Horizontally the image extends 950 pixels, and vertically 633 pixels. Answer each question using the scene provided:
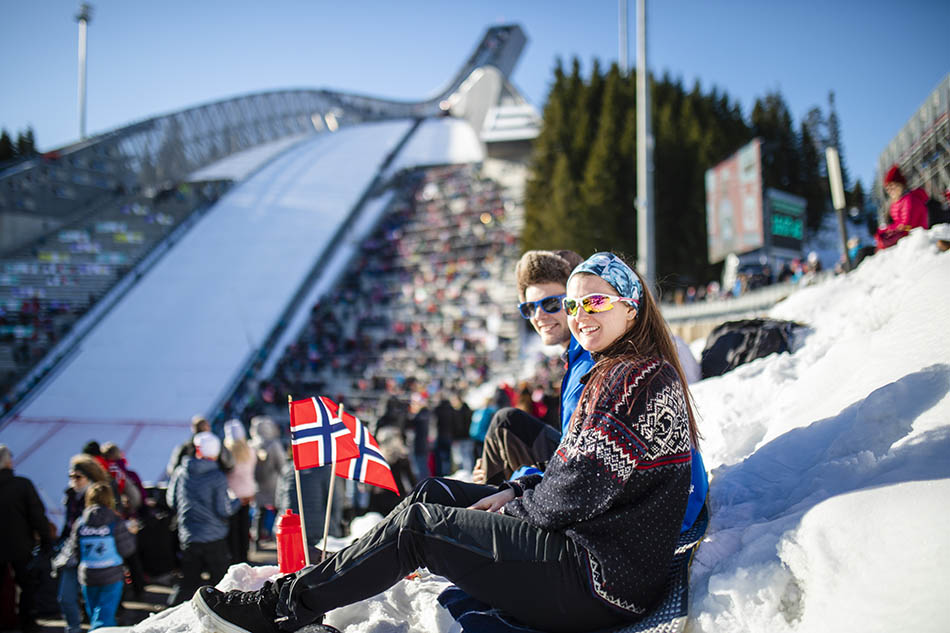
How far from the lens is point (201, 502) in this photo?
4.48 meters

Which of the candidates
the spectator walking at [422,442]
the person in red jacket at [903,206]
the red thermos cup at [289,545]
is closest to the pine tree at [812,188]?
the person in red jacket at [903,206]

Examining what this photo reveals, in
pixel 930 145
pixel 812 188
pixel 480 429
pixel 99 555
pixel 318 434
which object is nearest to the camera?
pixel 318 434

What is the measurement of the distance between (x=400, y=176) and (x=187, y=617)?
28.0 m

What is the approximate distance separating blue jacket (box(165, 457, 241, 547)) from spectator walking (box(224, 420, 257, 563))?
60cm

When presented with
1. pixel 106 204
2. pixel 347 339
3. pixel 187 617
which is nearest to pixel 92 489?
pixel 187 617

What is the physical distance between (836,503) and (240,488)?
4.62 meters

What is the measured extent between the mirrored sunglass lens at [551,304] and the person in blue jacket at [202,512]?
275 centimetres

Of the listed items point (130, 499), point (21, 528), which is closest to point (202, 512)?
point (130, 499)

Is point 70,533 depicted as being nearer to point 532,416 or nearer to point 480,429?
point 480,429

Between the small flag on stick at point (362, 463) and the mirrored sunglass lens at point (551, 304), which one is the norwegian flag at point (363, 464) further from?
the mirrored sunglass lens at point (551, 304)

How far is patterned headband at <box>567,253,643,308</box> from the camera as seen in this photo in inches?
84.7

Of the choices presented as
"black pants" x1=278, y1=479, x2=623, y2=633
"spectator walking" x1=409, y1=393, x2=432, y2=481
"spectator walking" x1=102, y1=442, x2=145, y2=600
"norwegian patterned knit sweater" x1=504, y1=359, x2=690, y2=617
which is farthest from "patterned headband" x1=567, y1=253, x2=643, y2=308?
"spectator walking" x1=409, y1=393, x2=432, y2=481

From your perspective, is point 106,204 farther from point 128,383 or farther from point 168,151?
point 128,383

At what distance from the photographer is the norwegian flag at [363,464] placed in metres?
2.85
